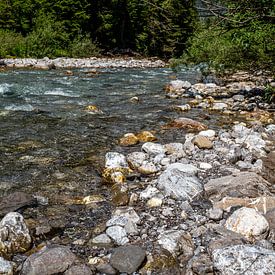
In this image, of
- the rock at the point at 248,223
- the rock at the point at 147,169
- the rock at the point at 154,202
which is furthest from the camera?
the rock at the point at 147,169

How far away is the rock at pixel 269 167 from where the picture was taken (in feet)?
16.8

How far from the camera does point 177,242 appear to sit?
3.47 meters

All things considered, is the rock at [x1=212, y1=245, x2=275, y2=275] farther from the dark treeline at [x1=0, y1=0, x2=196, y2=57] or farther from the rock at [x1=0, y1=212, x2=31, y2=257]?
the dark treeline at [x1=0, y1=0, x2=196, y2=57]

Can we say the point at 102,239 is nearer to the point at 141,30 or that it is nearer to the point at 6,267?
the point at 6,267

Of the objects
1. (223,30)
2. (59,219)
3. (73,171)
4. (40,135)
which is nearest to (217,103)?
(223,30)

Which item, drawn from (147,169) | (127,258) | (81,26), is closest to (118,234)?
(127,258)

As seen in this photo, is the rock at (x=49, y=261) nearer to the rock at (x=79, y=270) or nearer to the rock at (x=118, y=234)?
Answer: the rock at (x=79, y=270)

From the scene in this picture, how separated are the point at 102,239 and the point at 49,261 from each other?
24.9 inches

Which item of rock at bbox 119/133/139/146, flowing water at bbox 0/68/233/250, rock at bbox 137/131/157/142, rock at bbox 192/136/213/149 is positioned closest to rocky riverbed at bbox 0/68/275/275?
rock at bbox 192/136/213/149

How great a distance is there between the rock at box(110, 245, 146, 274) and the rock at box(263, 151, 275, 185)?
8.17 feet

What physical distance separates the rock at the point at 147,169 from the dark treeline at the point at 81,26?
19.7 metres

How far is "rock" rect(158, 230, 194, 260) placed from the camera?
3.38 metres

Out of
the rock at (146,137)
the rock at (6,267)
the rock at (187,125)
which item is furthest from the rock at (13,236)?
the rock at (187,125)

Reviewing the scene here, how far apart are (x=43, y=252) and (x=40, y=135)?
4.24 m
